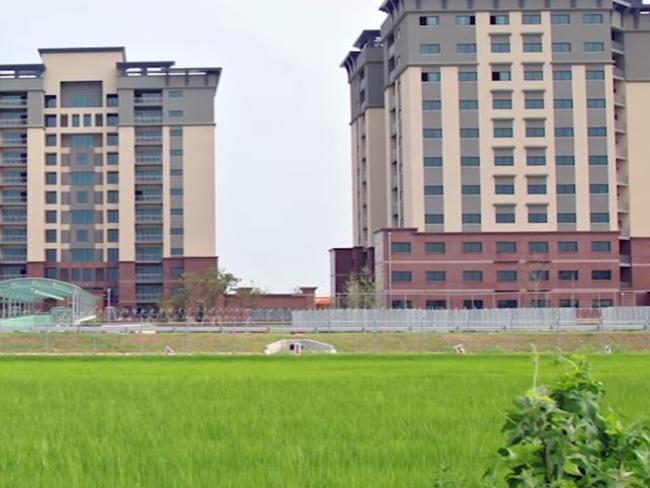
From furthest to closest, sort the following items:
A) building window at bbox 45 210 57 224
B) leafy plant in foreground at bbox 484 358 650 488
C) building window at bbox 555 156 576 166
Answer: building window at bbox 45 210 57 224
building window at bbox 555 156 576 166
leafy plant in foreground at bbox 484 358 650 488

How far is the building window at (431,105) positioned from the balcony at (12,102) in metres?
32.2

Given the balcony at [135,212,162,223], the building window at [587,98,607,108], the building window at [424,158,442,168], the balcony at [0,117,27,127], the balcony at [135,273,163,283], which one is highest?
the balcony at [0,117,27,127]

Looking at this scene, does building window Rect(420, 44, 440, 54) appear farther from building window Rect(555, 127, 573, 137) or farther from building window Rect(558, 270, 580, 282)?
building window Rect(558, 270, 580, 282)

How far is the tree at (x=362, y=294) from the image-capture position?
6022 centimetres

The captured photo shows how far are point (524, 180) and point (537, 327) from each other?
20.3 meters

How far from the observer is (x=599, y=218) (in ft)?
210

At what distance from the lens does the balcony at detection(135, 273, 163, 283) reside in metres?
75.6

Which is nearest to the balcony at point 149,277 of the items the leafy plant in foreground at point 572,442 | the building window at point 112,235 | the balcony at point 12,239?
the building window at point 112,235

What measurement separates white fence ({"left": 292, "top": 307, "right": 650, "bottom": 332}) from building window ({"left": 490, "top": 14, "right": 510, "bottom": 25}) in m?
23.6

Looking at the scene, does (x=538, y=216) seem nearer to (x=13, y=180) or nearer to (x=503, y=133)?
(x=503, y=133)

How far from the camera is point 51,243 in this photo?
251 ft

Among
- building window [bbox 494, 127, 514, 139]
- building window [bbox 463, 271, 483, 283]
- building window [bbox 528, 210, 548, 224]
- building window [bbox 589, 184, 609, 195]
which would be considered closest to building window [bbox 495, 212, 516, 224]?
building window [bbox 528, 210, 548, 224]

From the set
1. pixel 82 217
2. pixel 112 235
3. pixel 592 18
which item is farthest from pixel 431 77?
pixel 82 217

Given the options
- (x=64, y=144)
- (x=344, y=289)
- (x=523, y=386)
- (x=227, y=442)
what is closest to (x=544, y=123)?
(x=344, y=289)
